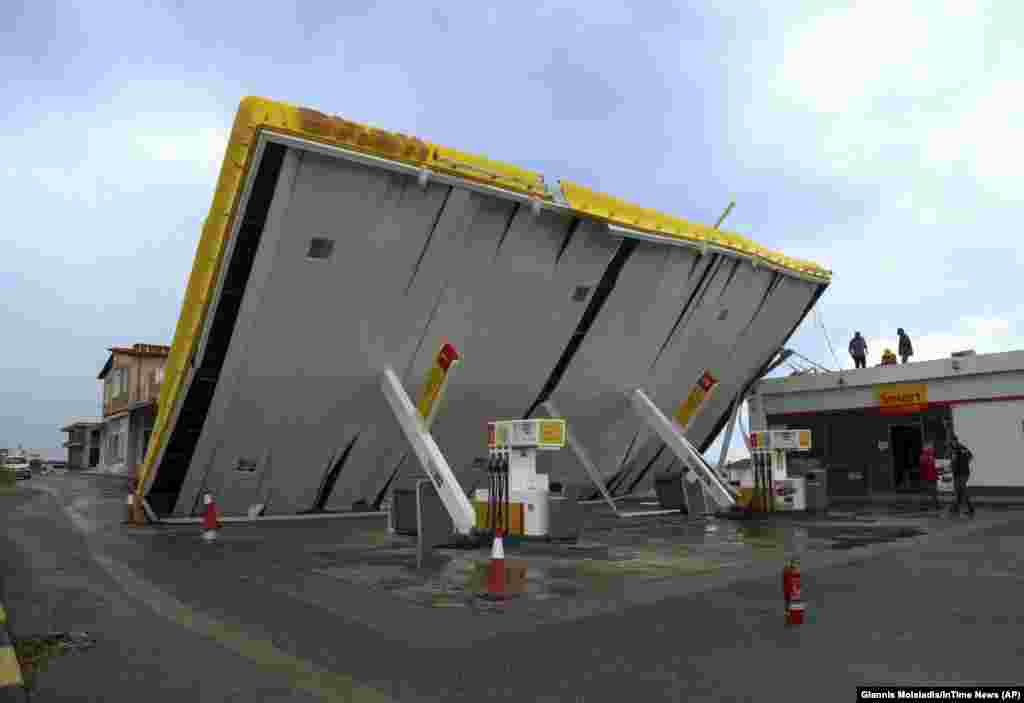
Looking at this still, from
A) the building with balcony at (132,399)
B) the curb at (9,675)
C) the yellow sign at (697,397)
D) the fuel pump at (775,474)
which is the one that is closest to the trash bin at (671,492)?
the fuel pump at (775,474)

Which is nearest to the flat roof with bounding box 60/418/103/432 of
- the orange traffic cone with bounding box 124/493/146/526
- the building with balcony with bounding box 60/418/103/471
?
the building with balcony with bounding box 60/418/103/471

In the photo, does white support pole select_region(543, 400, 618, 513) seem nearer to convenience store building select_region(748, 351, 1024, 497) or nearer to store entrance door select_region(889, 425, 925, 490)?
convenience store building select_region(748, 351, 1024, 497)

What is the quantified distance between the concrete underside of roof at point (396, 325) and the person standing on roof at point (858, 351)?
364 inches

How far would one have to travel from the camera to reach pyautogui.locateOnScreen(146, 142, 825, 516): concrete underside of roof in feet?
44.4

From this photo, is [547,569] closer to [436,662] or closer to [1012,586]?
[436,662]

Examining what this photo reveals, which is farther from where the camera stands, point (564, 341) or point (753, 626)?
point (564, 341)

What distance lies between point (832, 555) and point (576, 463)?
11095mm

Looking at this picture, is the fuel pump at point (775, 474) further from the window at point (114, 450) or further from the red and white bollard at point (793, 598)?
the window at point (114, 450)

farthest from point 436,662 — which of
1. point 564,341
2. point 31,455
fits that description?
point 31,455

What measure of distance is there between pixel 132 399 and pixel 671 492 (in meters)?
38.2

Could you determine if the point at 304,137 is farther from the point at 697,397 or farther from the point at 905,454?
the point at 905,454

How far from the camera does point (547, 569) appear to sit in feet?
34.6

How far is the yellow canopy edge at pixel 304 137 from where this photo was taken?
38.8 ft

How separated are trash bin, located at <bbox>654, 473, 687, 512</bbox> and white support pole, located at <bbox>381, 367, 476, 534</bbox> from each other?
306 inches
